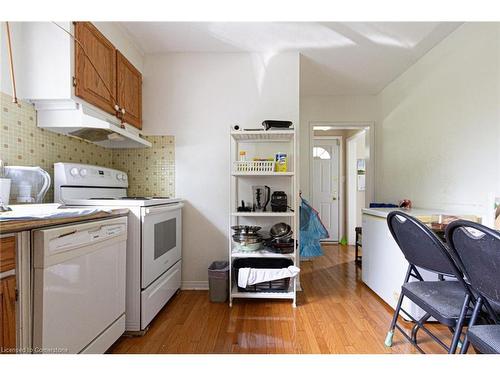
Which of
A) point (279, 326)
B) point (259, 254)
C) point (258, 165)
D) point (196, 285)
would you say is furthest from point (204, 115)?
point (279, 326)

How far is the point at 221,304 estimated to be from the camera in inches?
75.2

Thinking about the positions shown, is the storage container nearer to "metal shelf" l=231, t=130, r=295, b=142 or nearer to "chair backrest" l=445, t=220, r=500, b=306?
"metal shelf" l=231, t=130, r=295, b=142

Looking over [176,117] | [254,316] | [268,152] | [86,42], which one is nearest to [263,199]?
[268,152]

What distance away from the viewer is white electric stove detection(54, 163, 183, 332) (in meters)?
1.43

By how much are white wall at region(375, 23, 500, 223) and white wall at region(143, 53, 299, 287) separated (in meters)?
1.41

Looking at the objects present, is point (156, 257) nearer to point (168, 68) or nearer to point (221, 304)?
point (221, 304)

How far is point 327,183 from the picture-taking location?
4289 millimetres

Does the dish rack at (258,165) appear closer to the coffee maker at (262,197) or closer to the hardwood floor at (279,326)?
the coffee maker at (262,197)

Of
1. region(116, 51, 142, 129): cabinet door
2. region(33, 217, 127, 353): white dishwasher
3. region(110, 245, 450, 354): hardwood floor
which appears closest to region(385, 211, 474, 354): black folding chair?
region(110, 245, 450, 354): hardwood floor

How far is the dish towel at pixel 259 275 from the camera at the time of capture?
5.97ft

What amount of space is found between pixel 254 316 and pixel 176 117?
1.92 meters

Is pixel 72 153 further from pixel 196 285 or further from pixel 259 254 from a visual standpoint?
pixel 259 254

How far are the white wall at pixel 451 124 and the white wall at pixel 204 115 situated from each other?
141cm
